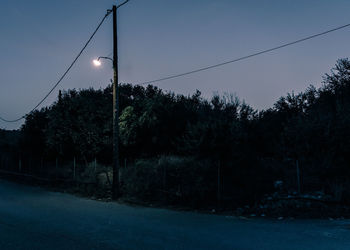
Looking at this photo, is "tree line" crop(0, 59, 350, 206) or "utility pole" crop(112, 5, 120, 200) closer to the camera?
"tree line" crop(0, 59, 350, 206)

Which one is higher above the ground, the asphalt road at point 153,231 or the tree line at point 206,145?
→ the tree line at point 206,145

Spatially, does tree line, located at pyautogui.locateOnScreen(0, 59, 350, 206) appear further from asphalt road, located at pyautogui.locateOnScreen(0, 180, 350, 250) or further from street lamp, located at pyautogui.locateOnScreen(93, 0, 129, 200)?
asphalt road, located at pyautogui.locateOnScreen(0, 180, 350, 250)

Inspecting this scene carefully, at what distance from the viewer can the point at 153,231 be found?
796cm

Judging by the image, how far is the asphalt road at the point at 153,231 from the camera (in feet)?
21.9

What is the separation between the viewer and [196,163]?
1366 cm

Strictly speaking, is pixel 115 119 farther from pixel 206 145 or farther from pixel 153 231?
pixel 153 231

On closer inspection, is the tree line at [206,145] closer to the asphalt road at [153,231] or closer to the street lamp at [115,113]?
the street lamp at [115,113]

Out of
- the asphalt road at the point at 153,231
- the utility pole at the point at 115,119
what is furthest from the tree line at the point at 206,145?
the asphalt road at the point at 153,231

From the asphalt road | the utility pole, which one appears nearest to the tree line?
the utility pole

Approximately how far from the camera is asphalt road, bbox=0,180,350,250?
6660mm

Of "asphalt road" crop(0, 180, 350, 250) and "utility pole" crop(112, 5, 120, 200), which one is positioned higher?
"utility pole" crop(112, 5, 120, 200)

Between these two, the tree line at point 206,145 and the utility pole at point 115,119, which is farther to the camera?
the utility pole at point 115,119

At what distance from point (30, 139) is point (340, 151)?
84.9 ft

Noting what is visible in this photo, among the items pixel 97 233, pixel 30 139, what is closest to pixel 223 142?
pixel 97 233
